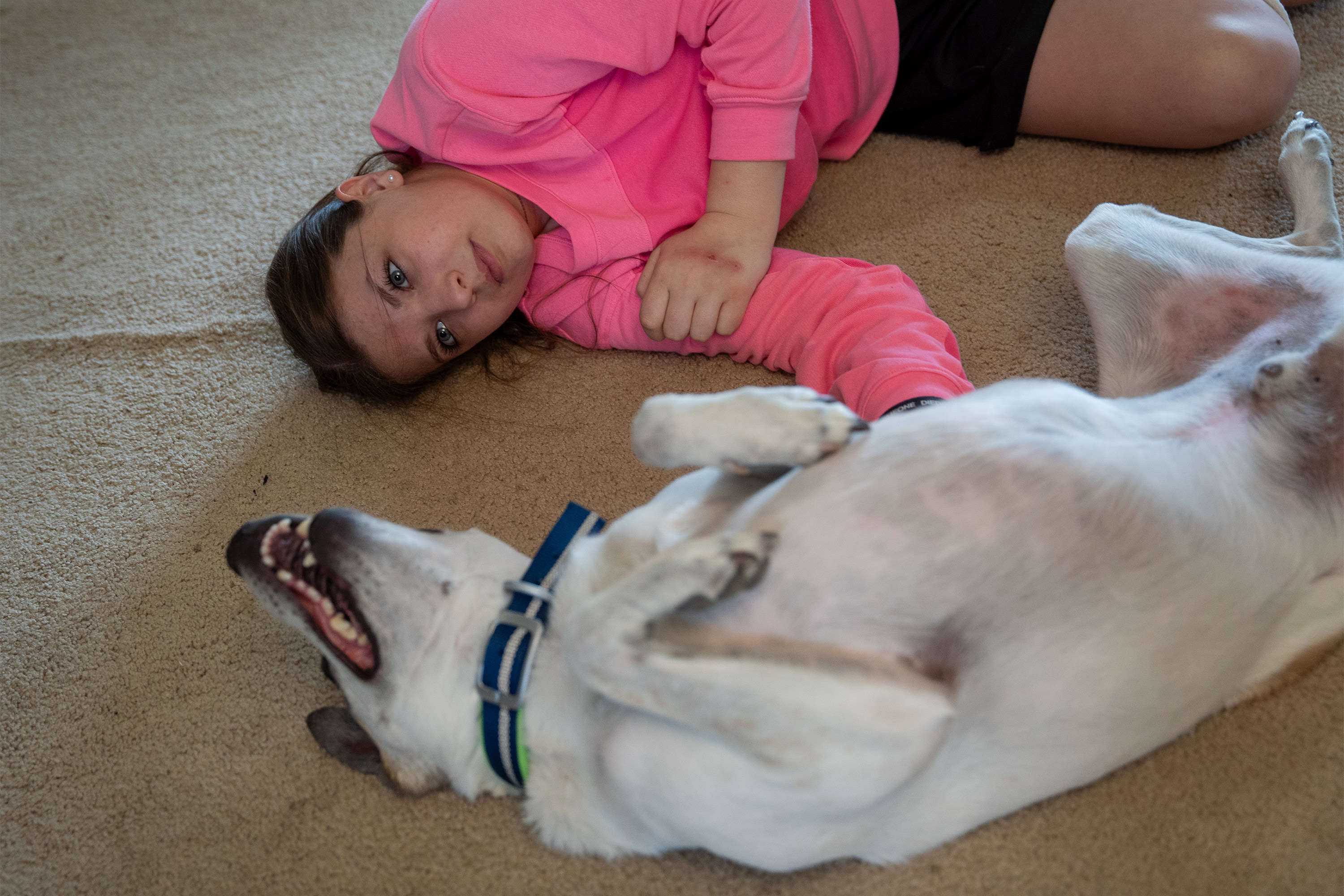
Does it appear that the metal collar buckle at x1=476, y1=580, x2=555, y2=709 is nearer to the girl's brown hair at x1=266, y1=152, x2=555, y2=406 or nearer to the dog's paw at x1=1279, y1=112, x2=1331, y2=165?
the girl's brown hair at x1=266, y1=152, x2=555, y2=406

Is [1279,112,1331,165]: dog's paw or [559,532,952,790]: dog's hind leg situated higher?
[1279,112,1331,165]: dog's paw

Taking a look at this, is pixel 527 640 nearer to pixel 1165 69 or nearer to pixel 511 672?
pixel 511 672

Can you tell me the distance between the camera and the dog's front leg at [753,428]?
110 centimetres

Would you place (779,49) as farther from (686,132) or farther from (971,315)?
(971,315)

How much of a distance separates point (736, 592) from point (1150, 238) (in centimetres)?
108

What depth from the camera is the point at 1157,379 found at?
1438mm

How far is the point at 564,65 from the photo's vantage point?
1651 millimetres

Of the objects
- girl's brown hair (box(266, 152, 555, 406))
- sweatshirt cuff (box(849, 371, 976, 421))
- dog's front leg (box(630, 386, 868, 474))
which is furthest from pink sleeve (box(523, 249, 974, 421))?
dog's front leg (box(630, 386, 868, 474))

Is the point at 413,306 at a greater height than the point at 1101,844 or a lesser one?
greater

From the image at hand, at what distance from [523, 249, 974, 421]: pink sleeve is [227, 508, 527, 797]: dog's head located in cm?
66

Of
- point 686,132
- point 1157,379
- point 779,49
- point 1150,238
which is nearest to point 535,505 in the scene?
point 686,132

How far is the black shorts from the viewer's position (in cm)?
191

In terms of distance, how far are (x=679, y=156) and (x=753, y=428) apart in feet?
3.08

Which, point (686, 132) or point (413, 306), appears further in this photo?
point (686, 132)
